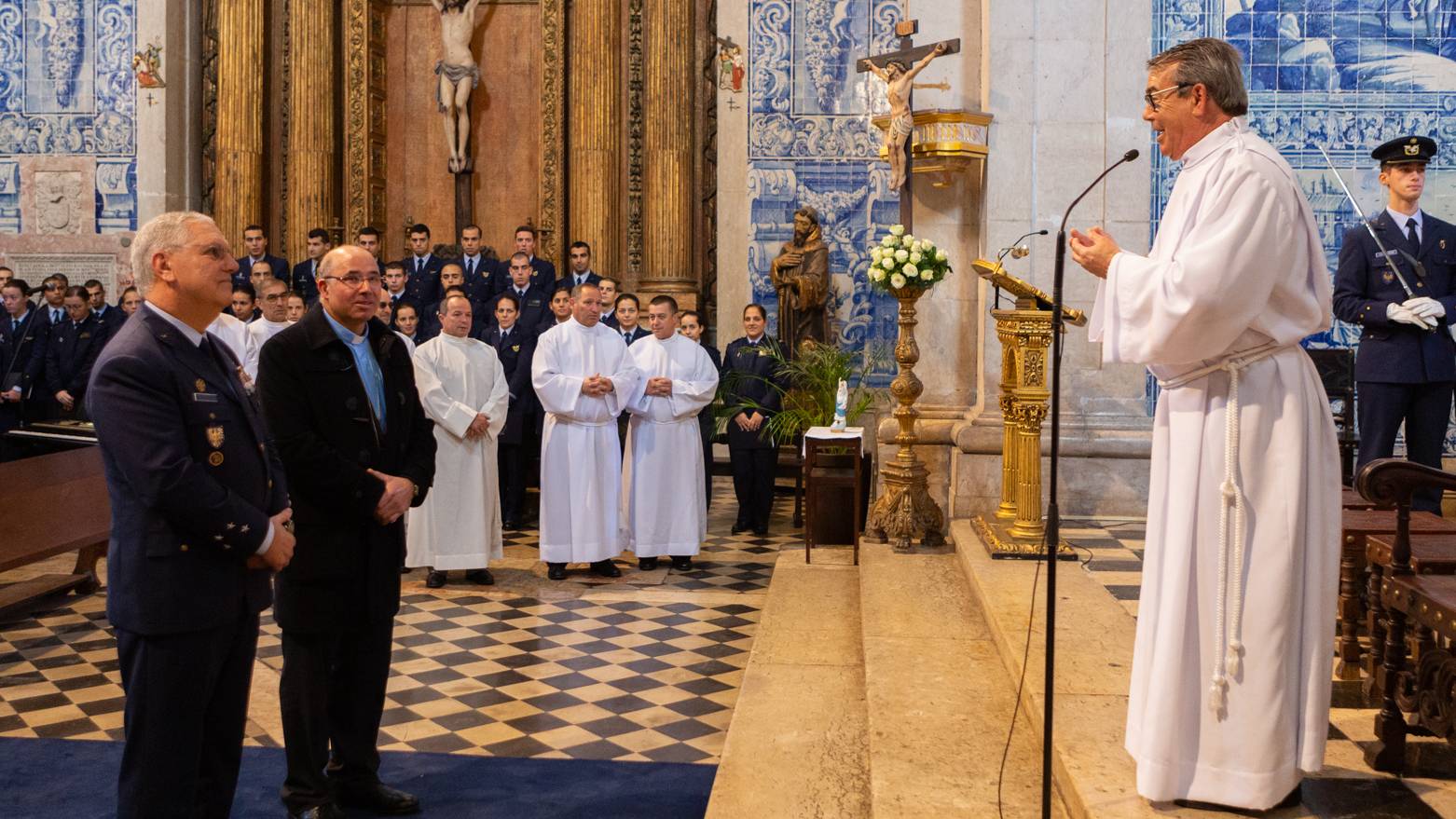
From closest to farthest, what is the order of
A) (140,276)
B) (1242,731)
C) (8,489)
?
(1242,731) → (140,276) → (8,489)

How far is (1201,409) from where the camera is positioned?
2.86 m

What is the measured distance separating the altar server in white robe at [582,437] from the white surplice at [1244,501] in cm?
521

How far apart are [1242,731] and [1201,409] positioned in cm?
68

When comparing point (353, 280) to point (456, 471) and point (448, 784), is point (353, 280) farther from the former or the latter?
point (456, 471)

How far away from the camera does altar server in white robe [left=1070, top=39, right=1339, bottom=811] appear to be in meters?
2.76

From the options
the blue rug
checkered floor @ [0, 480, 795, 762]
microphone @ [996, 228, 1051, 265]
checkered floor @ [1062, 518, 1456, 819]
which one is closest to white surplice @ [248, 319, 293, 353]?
checkered floor @ [0, 480, 795, 762]

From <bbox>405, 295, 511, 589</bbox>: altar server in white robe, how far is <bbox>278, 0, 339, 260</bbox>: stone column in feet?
18.7

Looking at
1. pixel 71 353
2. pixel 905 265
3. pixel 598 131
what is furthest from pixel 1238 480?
pixel 598 131

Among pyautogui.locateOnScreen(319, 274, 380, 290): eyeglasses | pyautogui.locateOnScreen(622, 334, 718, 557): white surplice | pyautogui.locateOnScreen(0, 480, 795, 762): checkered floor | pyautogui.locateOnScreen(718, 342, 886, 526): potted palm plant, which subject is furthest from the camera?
pyautogui.locateOnScreen(718, 342, 886, 526): potted palm plant

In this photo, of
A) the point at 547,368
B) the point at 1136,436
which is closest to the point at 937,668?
the point at 1136,436

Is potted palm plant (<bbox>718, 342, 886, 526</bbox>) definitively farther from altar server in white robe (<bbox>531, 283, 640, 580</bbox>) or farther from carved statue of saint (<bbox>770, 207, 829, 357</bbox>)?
altar server in white robe (<bbox>531, 283, 640, 580</bbox>)

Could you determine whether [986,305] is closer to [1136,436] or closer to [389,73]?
[1136,436]

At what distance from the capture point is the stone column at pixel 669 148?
40.0 feet

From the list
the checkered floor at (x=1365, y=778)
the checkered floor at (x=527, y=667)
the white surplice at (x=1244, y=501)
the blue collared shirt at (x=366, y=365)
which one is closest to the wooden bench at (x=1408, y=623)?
the checkered floor at (x=1365, y=778)
